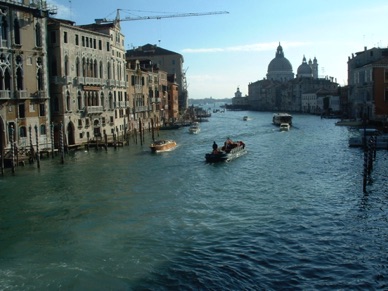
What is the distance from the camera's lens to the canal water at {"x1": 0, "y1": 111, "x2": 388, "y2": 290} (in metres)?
11.4

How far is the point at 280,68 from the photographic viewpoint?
6964 inches

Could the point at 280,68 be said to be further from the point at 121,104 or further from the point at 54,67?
the point at 54,67

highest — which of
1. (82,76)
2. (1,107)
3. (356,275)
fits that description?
(82,76)

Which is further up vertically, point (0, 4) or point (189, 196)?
point (0, 4)

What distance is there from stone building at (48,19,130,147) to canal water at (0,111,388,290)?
35.6 ft

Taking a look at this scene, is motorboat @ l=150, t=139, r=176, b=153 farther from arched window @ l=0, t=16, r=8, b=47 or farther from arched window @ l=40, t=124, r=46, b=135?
arched window @ l=0, t=16, r=8, b=47

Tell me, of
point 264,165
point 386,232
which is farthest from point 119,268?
point 264,165

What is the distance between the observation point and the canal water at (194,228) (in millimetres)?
11375

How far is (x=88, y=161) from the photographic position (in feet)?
100

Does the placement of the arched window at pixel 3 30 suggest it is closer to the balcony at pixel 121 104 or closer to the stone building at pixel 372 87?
the balcony at pixel 121 104

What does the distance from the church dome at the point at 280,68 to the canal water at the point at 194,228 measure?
15309cm

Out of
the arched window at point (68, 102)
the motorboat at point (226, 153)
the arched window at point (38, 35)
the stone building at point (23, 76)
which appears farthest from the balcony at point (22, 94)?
the motorboat at point (226, 153)

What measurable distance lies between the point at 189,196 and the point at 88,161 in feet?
41.3

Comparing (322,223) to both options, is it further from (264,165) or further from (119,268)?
(264,165)
